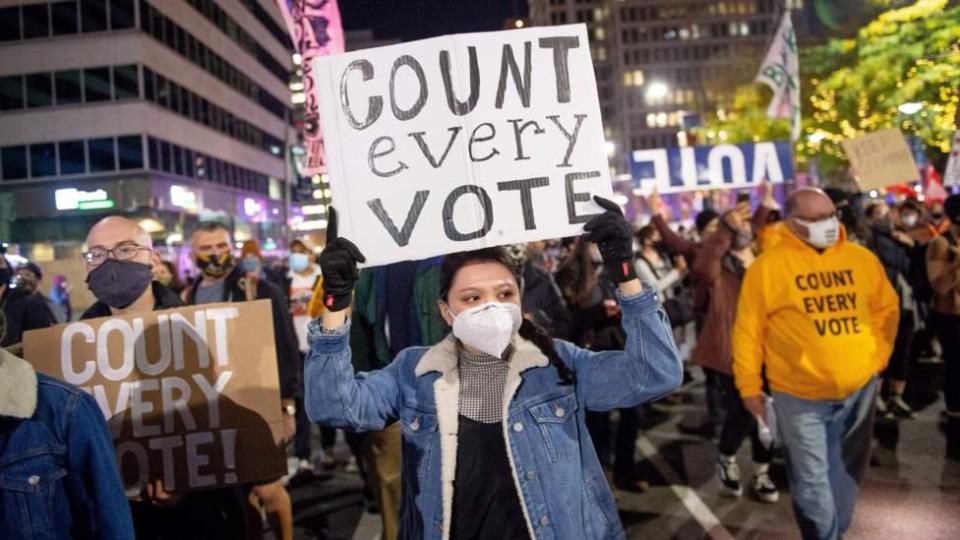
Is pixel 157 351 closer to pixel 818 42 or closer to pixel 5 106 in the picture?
pixel 5 106

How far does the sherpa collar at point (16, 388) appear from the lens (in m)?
2.12

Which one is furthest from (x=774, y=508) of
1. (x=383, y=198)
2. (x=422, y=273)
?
(x=383, y=198)

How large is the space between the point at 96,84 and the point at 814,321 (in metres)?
38.6

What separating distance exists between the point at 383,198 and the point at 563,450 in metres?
1.11

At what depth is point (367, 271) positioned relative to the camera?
4469 millimetres

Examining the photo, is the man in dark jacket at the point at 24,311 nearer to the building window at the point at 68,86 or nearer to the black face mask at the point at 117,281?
the black face mask at the point at 117,281

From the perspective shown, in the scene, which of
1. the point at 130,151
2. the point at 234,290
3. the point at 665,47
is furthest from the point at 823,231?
the point at 665,47

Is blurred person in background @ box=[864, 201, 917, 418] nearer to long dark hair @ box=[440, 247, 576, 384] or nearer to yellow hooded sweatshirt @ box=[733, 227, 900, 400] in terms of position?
yellow hooded sweatshirt @ box=[733, 227, 900, 400]

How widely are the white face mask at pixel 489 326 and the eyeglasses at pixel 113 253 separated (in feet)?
6.71

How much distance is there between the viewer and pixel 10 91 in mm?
35188

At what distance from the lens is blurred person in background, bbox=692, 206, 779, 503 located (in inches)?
228

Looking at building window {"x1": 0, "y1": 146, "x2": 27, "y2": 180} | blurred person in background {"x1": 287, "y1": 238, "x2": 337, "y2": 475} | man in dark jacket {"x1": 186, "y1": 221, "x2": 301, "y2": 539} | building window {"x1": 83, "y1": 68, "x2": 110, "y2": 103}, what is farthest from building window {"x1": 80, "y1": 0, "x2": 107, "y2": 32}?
man in dark jacket {"x1": 186, "y1": 221, "x2": 301, "y2": 539}

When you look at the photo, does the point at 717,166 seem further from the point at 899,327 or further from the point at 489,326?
the point at 489,326

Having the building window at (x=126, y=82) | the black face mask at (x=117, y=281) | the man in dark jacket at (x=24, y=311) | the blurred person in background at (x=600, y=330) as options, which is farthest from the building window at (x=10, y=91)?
the black face mask at (x=117, y=281)
